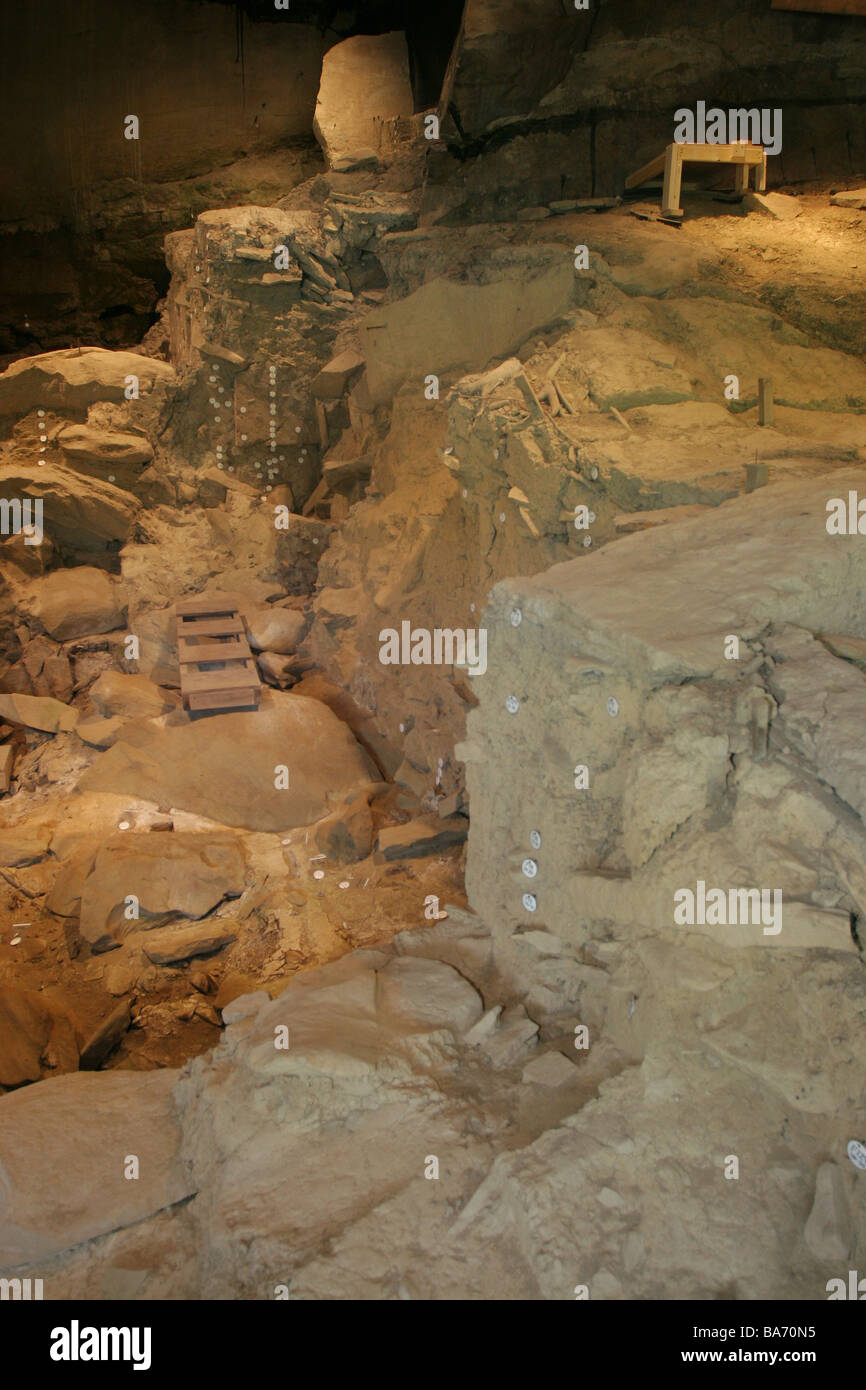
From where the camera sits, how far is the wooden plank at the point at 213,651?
830 centimetres

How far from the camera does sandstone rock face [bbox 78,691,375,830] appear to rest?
7277mm

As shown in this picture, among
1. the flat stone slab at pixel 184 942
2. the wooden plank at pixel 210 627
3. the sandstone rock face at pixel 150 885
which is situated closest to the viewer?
the flat stone slab at pixel 184 942

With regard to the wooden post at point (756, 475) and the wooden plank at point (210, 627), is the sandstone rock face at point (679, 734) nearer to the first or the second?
the wooden post at point (756, 475)

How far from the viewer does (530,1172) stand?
2.61m

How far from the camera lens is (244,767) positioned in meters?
7.53

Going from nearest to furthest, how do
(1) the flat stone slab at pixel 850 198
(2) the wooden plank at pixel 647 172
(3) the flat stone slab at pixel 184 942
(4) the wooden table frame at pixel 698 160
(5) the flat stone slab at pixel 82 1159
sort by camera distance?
1. (5) the flat stone slab at pixel 82 1159
2. (3) the flat stone slab at pixel 184 942
3. (4) the wooden table frame at pixel 698 160
4. (2) the wooden plank at pixel 647 172
5. (1) the flat stone slab at pixel 850 198

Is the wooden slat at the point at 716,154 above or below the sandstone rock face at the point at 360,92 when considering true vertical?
below

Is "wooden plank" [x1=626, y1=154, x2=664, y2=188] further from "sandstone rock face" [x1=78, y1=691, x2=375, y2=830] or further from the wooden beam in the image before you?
"sandstone rock face" [x1=78, y1=691, x2=375, y2=830]

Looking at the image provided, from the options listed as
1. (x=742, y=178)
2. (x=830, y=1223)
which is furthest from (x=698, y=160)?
(x=830, y=1223)

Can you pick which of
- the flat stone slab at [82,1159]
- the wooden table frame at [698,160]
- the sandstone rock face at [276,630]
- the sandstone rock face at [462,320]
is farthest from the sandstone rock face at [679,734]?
the sandstone rock face at [276,630]

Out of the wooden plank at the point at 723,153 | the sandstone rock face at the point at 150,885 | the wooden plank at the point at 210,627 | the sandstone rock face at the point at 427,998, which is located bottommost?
the sandstone rock face at the point at 150,885

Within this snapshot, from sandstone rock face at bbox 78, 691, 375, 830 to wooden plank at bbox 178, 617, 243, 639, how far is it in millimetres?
989

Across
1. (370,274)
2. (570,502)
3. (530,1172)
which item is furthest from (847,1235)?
(370,274)

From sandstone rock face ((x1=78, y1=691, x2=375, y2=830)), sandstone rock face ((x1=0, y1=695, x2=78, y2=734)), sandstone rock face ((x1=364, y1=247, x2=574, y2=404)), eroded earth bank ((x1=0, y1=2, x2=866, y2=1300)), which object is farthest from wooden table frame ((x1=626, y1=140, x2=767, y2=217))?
sandstone rock face ((x1=0, y1=695, x2=78, y2=734))
